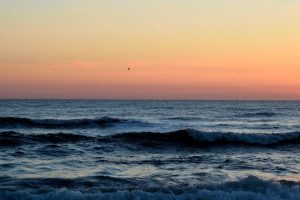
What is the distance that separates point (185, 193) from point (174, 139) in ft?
48.9

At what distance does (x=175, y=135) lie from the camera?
2733 cm

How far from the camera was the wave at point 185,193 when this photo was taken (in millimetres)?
11008

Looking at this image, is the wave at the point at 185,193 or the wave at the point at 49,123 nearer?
the wave at the point at 185,193

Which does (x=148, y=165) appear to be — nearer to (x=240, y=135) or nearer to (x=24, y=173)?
(x=24, y=173)

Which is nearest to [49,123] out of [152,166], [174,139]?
[174,139]

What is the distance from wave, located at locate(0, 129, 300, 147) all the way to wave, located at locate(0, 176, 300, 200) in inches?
452

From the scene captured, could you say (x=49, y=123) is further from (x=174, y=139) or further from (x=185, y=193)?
(x=185, y=193)

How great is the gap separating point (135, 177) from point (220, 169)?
3175 millimetres

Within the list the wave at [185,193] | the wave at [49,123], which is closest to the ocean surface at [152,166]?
the wave at [185,193]

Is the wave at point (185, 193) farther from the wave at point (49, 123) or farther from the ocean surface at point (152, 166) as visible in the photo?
the wave at point (49, 123)

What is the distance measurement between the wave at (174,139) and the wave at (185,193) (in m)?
11.5

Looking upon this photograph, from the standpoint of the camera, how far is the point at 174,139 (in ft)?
86.5

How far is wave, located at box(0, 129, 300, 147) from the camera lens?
24.1m

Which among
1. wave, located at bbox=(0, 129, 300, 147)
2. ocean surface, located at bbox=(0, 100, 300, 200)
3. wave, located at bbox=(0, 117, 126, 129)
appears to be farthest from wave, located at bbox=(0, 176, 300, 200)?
wave, located at bbox=(0, 117, 126, 129)
